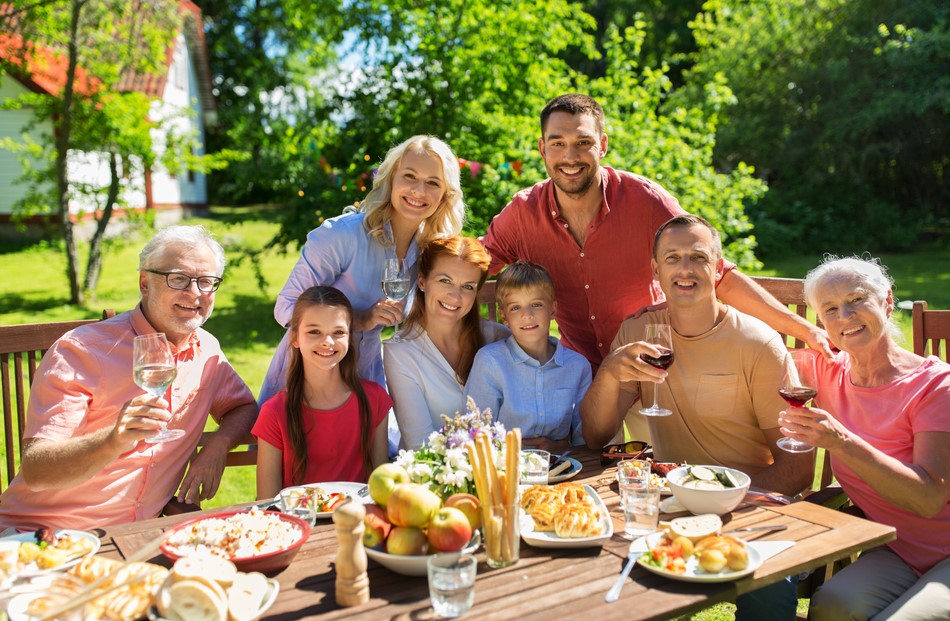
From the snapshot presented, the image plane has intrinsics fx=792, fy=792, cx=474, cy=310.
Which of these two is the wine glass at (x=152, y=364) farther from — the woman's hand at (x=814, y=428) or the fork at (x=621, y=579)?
the woman's hand at (x=814, y=428)

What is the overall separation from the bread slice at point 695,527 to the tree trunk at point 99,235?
12.1m

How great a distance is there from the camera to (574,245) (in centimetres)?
462

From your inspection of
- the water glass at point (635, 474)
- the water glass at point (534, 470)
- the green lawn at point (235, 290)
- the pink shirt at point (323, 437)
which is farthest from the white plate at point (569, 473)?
the green lawn at point (235, 290)

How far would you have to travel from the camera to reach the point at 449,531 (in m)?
2.28

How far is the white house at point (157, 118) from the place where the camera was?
1316 cm

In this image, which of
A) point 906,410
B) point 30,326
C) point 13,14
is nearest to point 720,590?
point 906,410

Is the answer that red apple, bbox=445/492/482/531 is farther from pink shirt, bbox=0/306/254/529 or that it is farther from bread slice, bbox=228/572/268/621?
pink shirt, bbox=0/306/254/529

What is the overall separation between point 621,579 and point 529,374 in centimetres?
174

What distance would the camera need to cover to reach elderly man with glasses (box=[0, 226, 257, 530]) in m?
3.08

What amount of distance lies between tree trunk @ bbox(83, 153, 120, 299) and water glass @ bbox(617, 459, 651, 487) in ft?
38.8

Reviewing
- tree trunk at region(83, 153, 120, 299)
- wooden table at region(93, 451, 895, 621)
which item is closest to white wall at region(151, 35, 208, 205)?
tree trunk at region(83, 153, 120, 299)

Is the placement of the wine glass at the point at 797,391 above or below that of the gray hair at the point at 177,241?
below

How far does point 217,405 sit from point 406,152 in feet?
5.21

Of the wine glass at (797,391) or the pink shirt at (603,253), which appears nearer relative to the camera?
the wine glass at (797,391)
